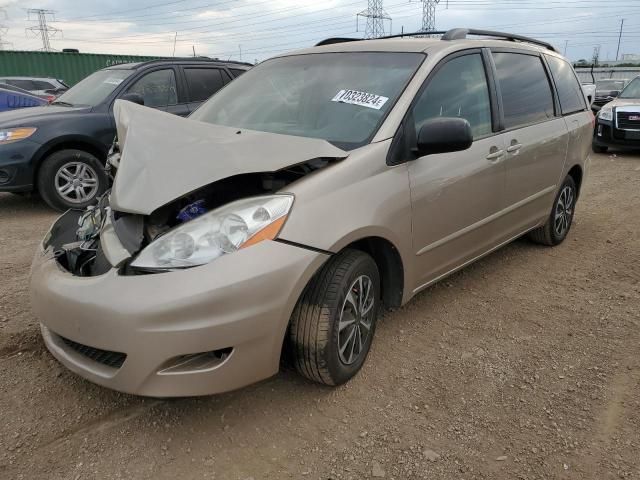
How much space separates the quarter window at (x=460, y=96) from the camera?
2.97 metres

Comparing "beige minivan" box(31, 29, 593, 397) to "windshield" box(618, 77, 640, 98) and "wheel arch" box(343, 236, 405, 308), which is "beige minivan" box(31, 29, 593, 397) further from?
"windshield" box(618, 77, 640, 98)

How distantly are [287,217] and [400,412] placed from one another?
1.08 m

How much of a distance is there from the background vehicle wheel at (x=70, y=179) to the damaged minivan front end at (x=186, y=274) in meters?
3.53

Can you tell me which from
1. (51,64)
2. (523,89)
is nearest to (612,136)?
(523,89)

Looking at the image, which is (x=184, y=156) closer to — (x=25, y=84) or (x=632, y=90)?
(x=632, y=90)

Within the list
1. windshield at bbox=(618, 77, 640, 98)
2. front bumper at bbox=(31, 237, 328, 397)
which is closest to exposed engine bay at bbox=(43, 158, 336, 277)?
front bumper at bbox=(31, 237, 328, 397)

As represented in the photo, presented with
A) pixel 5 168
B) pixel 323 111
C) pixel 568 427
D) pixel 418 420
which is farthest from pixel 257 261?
pixel 5 168

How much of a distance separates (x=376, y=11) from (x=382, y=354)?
156 ft

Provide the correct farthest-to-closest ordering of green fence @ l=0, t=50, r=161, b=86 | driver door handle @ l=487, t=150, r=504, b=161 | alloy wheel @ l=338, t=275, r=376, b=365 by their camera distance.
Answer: green fence @ l=0, t=50, r=161, b=86, driver door handle @ l=487, t=150, r=504, b=161, alloy wheel @ l=338, t=275, r=376, b=365

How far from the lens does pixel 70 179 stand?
18.9 feet

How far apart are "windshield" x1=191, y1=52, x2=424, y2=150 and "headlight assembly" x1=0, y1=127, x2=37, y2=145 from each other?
2.92 meters

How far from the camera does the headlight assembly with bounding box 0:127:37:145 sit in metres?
5.41

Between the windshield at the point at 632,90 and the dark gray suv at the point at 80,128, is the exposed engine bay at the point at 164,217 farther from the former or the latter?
the windshield at the point at 632,90

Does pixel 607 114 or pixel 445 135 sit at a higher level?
pixel 445 135
